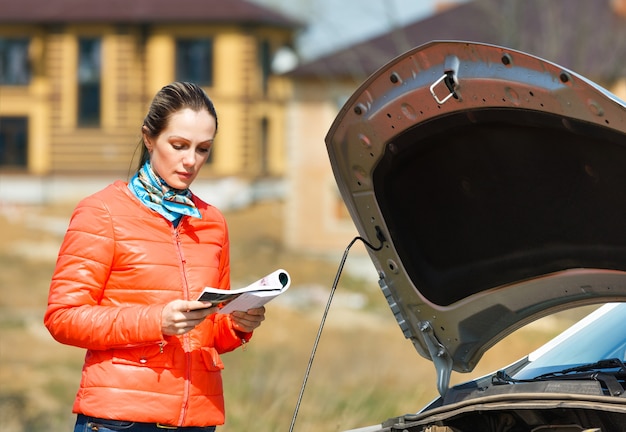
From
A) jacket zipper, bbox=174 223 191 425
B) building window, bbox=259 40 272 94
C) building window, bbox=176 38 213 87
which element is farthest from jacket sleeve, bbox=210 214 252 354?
building window, bbox=259 40 272 94

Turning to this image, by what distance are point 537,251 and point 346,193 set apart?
642 mm

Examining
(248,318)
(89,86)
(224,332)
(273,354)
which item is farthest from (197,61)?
(248,318)

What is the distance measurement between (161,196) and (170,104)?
29 centimetres

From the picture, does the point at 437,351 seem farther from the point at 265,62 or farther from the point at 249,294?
the point at 265,62

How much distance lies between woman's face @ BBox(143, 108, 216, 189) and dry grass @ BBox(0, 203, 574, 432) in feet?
11.7

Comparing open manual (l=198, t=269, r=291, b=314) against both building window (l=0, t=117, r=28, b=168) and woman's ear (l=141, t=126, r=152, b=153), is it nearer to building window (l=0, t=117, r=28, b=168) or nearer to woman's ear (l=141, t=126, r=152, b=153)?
woman's ear (l=141, t=126, r=152, b=153)

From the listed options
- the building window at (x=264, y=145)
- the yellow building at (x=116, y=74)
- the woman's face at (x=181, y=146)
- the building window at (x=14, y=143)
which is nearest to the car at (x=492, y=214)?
the woman's face at (x=181, y=146)

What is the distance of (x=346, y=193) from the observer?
13.8 ft

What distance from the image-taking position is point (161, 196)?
13.1 feet

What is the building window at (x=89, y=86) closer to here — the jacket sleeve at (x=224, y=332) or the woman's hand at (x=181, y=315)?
the jacket sleeve at (x=224, y=332)

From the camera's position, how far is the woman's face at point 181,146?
398 cm

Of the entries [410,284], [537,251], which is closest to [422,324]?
[410,284]

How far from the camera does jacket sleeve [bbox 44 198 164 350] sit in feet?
12.5

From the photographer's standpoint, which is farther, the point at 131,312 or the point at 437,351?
the point at 437,351
